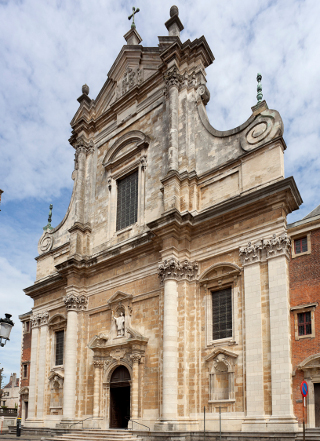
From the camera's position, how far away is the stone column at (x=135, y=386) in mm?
17117

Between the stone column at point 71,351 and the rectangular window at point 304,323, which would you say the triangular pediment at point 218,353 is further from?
the rectangular window at point 304,323

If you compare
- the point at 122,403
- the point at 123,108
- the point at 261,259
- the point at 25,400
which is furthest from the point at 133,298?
the point at 25,400

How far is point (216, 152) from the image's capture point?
18656mm

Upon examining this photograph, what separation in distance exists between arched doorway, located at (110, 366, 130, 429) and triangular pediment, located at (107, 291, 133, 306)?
2766 millimetres

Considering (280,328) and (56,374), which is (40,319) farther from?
(280,328)

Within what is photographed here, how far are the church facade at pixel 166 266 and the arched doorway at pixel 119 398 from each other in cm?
7

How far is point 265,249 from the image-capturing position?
50.6 feet

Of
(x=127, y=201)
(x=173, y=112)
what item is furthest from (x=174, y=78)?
(x=127, y=201)

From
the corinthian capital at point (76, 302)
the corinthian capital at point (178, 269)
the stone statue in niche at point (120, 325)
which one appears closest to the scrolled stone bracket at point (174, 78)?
the corinthian capital at point (178, 269)

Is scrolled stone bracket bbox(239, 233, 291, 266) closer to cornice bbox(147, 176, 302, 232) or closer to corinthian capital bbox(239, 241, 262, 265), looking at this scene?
corinthian capital bbox(239, 241, 262, 265)

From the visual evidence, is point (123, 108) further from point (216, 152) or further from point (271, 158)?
point (271, 158)

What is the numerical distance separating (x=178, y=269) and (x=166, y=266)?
18.3 inches

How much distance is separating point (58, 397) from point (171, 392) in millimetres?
8359

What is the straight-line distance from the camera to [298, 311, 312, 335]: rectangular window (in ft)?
75.2
